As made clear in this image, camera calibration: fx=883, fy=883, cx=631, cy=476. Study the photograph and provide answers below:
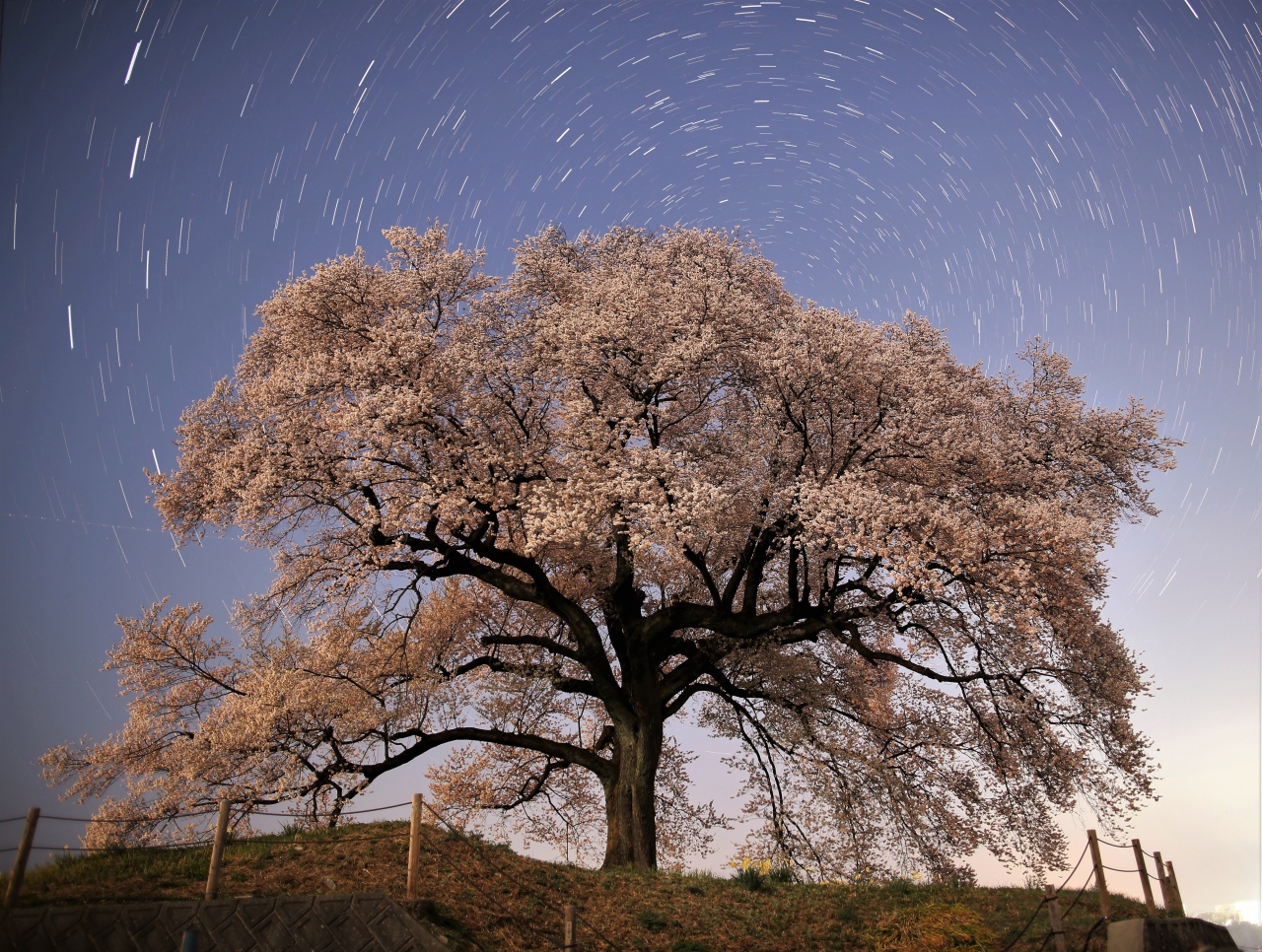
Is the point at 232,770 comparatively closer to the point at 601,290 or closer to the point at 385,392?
the point at 385,392

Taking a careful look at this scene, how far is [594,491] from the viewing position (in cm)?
1898

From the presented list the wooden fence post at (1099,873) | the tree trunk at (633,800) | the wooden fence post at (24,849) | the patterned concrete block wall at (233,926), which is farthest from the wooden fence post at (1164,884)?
the wooden fence post at (24,849)

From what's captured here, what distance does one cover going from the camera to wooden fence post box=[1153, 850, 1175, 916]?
17.3m

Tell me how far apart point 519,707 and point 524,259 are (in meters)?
12.6

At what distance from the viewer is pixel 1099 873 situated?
15820mm

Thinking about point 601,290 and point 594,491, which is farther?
point 601,290

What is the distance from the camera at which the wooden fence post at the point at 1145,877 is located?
1684cm

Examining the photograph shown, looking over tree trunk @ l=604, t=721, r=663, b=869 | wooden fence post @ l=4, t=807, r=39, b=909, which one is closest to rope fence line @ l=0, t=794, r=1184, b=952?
wooden fence post @ l=4, t=807, r=39, b=909

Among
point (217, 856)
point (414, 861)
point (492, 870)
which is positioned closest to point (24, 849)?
point (217, 856)

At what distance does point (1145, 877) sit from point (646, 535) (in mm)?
11690

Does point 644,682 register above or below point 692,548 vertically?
below

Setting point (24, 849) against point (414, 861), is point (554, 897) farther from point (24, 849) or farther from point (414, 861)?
point (24, 849)

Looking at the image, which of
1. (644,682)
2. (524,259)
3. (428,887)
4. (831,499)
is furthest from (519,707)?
(524,259)

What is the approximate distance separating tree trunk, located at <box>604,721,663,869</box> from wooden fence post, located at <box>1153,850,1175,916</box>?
33.8 ft
